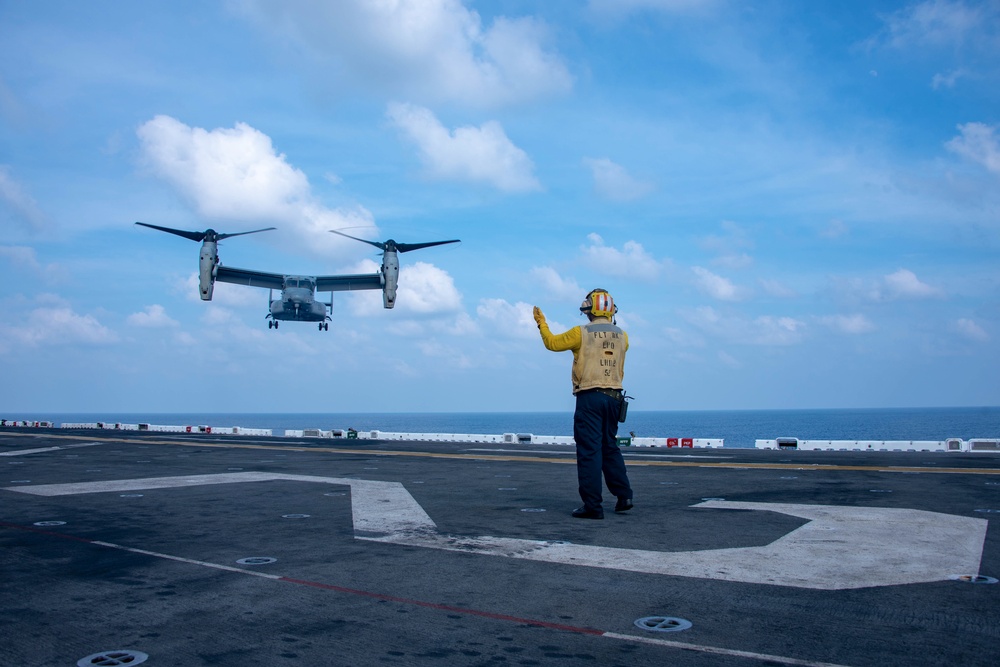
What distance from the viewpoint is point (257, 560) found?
230 inches

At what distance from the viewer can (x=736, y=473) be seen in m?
14.0

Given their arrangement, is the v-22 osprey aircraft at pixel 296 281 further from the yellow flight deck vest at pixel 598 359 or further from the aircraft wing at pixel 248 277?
the yellow flight deck vest at pixel 598 359

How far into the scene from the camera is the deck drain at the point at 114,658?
11.6 ft

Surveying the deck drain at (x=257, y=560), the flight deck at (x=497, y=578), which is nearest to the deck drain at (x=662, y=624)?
the flight deck at (x=497, y=578)

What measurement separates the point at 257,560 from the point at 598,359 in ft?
15.2

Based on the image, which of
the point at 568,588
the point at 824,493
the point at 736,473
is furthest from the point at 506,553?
the point at 736,473

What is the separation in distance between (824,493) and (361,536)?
22.6ft

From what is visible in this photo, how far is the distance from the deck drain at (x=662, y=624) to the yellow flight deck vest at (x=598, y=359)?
4.72m

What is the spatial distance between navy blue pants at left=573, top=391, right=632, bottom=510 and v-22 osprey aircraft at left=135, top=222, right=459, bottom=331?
53.6m

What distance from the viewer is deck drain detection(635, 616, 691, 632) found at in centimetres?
396

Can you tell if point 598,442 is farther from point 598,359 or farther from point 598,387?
point 598,359

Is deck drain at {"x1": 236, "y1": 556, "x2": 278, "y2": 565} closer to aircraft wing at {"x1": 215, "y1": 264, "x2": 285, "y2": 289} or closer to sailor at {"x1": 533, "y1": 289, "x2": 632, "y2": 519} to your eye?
sailor at {"x1": 533, "y1": 289, "x2": 632, "y2": 519}

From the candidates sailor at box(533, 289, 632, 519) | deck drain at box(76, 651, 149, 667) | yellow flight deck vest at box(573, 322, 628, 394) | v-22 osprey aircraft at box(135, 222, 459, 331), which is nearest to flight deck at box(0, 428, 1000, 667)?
deck drain at box(76, 651, 149, 667)

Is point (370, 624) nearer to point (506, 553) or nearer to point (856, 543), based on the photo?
point (506, 553)
